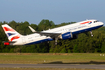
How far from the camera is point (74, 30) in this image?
164ft

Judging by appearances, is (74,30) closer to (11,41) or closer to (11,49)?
(11,41)

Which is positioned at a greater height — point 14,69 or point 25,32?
point 25,32

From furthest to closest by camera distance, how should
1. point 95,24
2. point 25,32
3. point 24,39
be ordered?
point 25,32
point 24,39
point 95,24

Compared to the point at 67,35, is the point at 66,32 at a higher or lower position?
higher

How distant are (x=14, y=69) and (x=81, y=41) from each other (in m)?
71.0

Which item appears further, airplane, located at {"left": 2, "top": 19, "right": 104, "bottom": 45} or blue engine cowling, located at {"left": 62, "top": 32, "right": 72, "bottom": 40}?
blue engine cowling, located at {"left": 62, "top": 32, "right": 72, "bottom": 40}

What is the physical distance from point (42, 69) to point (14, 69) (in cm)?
406

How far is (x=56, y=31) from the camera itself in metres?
52.9

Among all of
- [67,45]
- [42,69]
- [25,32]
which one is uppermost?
[25,32]

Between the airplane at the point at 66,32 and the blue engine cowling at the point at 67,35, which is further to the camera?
the blue engine cowling at the point at 67,35

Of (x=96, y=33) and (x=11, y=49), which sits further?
(x=96, y=33)

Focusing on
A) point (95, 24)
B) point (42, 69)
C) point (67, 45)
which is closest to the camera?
point (42, 69)

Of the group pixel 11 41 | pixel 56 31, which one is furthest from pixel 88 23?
pixel 11 41

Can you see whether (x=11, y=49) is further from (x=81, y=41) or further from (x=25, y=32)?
(x=81, y=41)
